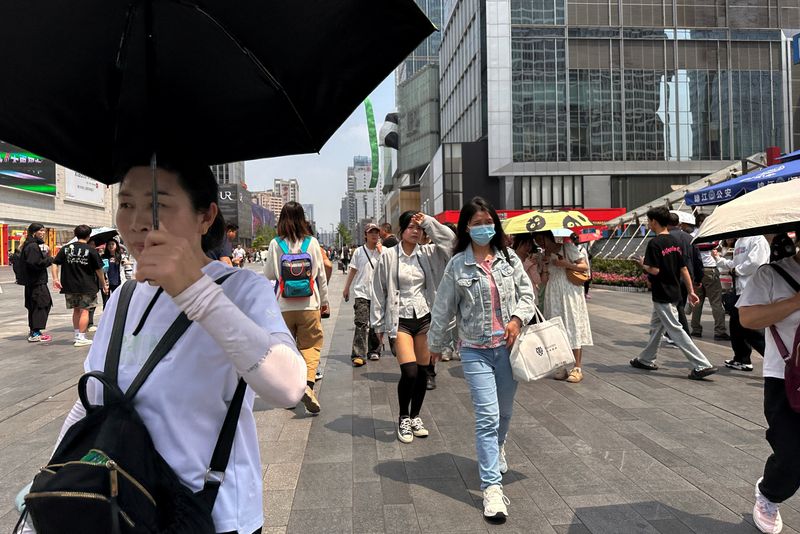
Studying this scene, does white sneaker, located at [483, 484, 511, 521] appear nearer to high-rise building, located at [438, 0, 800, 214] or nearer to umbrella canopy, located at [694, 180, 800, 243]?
umbrella canopy, located at [694, 180, 800, 243]

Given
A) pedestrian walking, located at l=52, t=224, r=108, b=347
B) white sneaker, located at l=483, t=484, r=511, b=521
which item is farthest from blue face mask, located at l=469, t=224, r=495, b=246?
pedestrian walking, located at l=52, t=224, r=108, b=347

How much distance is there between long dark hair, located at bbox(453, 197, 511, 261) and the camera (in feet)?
12.1

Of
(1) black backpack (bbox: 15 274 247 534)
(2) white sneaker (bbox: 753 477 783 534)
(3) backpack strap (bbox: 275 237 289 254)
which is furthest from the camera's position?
(3) backpack strap (bbox: 275 237 289 254)

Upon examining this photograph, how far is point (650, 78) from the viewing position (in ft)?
139

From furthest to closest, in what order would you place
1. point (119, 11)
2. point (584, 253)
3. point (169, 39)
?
point (584, 253), point (169, 39), point (119, 11)

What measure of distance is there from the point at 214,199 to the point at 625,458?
11.9ft

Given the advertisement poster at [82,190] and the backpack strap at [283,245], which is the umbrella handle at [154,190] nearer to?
the backpack strap at [283,245]

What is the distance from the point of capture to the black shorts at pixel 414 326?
4664 millimetres

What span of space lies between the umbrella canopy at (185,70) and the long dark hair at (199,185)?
48 mm

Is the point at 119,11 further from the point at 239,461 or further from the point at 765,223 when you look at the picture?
the point at 765,223

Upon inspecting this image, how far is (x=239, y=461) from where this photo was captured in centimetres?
132

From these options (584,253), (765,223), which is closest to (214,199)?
(765,223)

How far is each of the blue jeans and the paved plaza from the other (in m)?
0.29

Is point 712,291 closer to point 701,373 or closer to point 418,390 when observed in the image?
point 701,373
